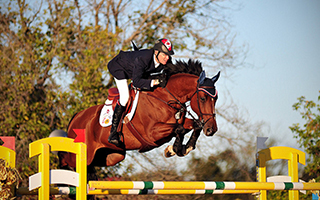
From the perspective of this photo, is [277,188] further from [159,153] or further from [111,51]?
[111,51]

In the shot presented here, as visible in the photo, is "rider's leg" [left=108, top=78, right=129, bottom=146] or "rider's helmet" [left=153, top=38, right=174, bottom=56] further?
"rider's leg" [left=108, top=78, right=129, bottom=146]

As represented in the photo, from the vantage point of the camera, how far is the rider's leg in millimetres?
4074

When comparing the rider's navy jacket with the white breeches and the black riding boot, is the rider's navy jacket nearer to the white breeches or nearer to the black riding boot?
the white breeches

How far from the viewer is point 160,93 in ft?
13.4

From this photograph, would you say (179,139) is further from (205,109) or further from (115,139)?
(115,139)

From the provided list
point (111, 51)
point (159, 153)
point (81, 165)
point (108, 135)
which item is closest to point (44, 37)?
point (111, 51)

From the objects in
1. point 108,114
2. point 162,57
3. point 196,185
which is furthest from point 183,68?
point 196,185

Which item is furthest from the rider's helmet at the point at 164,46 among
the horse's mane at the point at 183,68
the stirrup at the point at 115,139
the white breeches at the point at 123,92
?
the stirrup at the point at 115,139

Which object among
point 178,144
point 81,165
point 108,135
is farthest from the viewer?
point 108,135

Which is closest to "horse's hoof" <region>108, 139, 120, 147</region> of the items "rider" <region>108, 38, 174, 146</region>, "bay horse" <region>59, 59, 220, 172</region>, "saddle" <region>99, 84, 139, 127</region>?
"rider" <region>108, 38, 174, 146</region>

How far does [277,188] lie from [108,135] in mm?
1814

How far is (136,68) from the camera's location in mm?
3963

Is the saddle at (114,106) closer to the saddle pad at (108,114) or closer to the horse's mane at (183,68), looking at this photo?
the saddle pad at (108,114)

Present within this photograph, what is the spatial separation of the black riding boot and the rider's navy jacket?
1.07 feet
